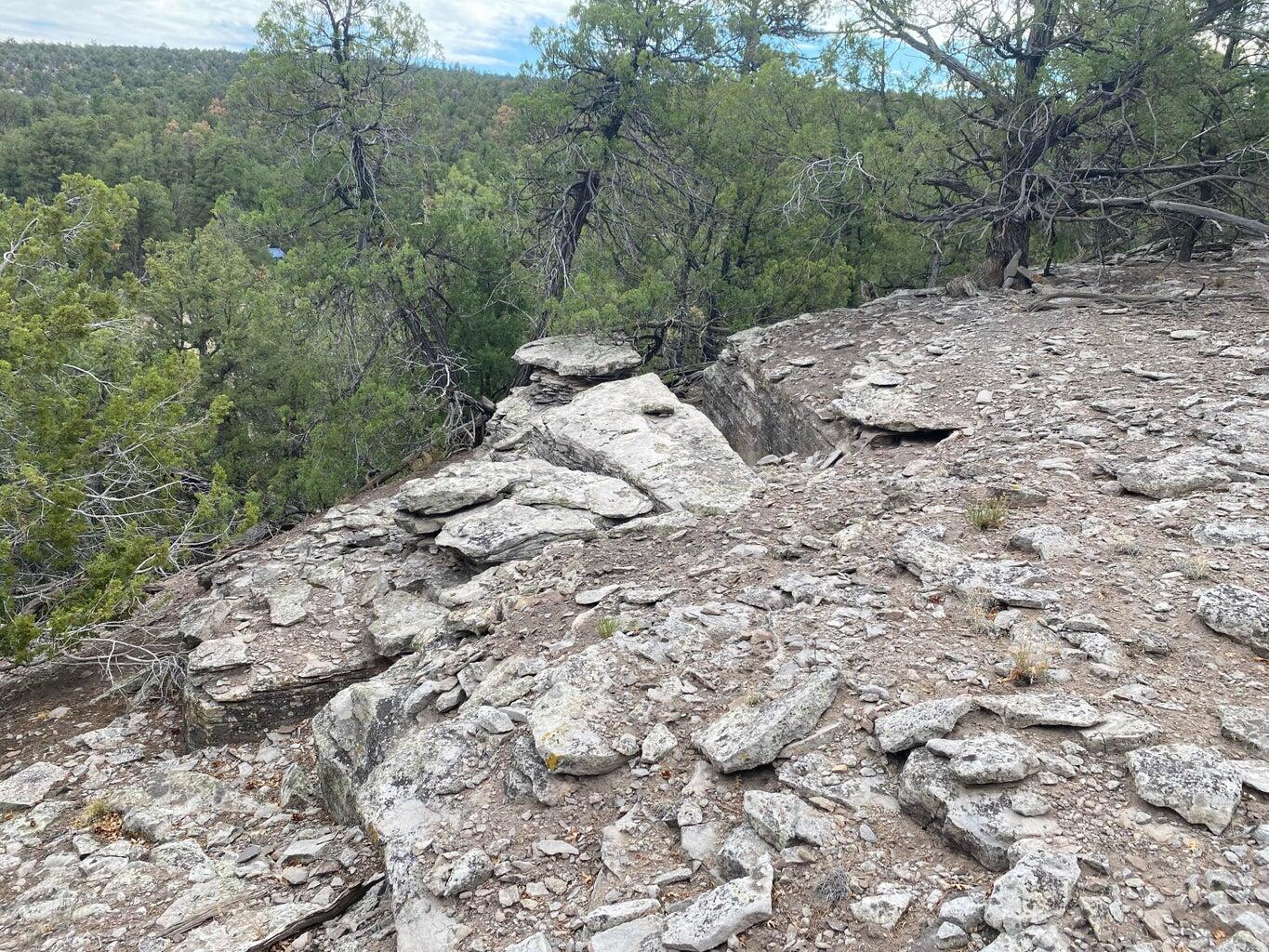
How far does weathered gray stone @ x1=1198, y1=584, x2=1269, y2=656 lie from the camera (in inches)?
147

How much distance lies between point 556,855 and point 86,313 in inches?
245

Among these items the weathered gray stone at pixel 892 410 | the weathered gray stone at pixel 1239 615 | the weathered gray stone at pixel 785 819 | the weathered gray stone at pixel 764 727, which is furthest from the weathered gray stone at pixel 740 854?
the weathered gray stone at pixel 892 410

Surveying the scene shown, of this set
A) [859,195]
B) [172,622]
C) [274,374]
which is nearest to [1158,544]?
[859,195]

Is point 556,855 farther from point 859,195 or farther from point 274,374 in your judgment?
point 274,374

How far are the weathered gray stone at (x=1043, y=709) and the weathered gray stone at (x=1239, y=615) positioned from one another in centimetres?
97

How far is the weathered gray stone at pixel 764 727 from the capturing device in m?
3.62

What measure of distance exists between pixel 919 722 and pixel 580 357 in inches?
317

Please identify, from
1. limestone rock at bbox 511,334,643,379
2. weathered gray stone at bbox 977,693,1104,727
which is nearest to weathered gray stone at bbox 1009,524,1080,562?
weathered gray stone at bbox 977,693,1104,727

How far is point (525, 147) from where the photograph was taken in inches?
478

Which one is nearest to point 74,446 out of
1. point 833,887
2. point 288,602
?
point 288,602

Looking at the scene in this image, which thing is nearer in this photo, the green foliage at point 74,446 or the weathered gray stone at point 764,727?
the weathered gray stone at point 764,727

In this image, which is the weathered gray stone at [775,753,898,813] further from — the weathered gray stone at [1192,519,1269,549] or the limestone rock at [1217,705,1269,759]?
the weathered gray stone at [1192,519,1269,549]

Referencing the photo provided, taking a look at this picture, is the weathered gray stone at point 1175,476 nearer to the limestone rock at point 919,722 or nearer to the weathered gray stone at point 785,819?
the limestone rock at point 919,722

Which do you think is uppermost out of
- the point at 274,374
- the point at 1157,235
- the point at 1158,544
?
the point at 1157,235
